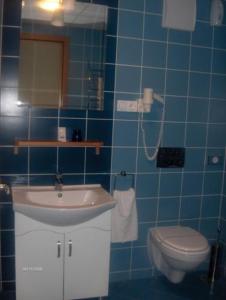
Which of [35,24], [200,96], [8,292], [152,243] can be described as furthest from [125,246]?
[35,24]

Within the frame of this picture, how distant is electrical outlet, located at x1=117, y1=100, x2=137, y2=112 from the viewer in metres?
2.46

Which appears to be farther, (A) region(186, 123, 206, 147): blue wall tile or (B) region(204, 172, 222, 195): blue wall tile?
(B) region(204, 172, 222, 195): blue wall tile

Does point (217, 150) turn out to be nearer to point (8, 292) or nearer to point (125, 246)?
point (125, 246)

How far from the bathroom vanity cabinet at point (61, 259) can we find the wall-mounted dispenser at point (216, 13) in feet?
5.51

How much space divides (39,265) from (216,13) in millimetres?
2228

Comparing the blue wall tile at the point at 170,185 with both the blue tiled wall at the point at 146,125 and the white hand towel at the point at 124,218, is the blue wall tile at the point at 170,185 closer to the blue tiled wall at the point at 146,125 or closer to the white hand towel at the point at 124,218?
the blue tiled wall at the point at 146,125

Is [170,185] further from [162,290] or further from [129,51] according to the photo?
[129,51]

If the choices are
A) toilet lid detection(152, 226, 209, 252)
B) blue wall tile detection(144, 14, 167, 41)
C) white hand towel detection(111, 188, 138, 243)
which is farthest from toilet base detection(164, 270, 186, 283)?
blue wall tile detection(144, 14, 167, 41)

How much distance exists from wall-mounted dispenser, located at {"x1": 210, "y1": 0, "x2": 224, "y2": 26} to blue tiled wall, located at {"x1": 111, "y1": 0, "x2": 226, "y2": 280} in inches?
1.5

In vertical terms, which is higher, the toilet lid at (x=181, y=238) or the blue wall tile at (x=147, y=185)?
the blue wall tile at (x=147, y=185)

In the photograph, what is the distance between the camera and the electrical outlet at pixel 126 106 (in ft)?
8.09

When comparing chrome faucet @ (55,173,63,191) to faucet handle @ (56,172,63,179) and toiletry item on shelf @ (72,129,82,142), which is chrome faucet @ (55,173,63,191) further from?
toiletry item on shelf @ (72,129,82,142)

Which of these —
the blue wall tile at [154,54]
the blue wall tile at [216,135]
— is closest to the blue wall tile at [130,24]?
the blue wall tile at [154,54]

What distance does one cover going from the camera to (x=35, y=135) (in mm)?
2363
